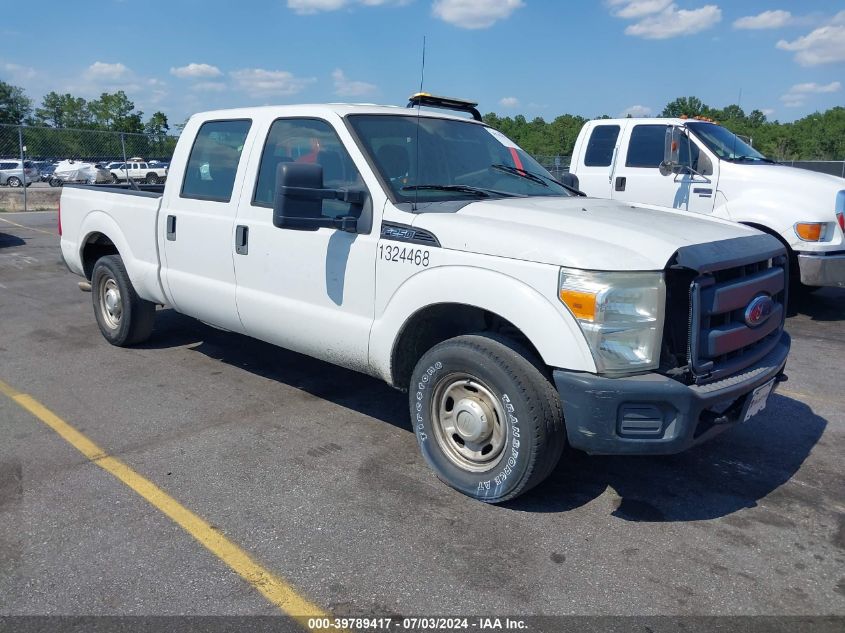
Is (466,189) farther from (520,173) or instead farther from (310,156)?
(310,156)

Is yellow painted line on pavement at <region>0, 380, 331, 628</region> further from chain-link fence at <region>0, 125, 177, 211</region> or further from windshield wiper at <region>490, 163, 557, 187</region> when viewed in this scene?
chain-link fence at <region>0, 125, 177, 211</region>

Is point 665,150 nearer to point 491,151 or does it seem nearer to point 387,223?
point 491,151

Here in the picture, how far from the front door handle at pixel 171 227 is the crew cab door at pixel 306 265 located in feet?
2.78

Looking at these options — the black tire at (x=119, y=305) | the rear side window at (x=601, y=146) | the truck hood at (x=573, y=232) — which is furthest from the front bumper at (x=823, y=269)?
the black tire at (x=119, y=305)

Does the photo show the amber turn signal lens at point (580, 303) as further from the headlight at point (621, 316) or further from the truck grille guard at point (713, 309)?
the truck grille guard at point (713, 309)

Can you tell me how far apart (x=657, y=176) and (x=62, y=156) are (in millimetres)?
23477

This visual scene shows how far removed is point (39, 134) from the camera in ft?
75.1

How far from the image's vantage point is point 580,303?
3250 millimetres

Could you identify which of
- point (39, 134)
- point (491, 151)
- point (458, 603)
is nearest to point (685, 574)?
point (458, 603)

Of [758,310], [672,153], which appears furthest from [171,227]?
[672,153]

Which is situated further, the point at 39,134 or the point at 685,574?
the point at 39,134

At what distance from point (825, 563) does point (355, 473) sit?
2.32m

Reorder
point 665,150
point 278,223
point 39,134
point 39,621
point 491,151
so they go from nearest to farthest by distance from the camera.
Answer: point 39,621
point 278,223
point 491,151
point 665,150
point 39,134

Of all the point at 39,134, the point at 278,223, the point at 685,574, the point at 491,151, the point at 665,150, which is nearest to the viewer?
the point at 685,574
